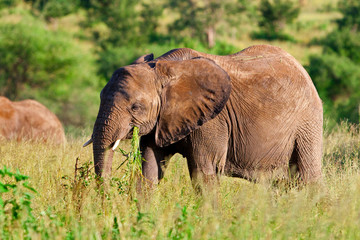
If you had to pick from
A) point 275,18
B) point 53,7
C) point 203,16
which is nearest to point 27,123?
point 203,16

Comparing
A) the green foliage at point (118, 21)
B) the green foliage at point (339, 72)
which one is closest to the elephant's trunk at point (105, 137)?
the green foliage at point (339, 72)

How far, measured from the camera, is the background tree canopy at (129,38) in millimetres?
31062

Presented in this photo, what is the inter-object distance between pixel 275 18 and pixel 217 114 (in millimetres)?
48649

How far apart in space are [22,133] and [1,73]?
23123mm

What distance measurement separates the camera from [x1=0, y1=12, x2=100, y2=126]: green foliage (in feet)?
101

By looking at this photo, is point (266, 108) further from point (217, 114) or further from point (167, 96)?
point (167, 96)

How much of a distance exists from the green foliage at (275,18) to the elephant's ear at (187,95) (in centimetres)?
4670

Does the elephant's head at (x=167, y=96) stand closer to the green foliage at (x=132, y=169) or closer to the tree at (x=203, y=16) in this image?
the green foliage at (x=132, y=169)

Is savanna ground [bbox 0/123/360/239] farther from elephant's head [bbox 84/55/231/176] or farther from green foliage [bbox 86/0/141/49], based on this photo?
green foliage [bbox 86/0/141/49]

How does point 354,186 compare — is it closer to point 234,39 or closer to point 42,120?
point 42,120

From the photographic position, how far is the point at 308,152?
5.73 metres

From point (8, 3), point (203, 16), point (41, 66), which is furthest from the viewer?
point (203, 16)

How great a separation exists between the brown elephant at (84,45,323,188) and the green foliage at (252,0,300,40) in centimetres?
4623

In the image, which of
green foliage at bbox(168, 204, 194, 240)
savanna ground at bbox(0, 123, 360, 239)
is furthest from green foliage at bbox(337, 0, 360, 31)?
green foliage at bbox(168, 204, 194, 240)
